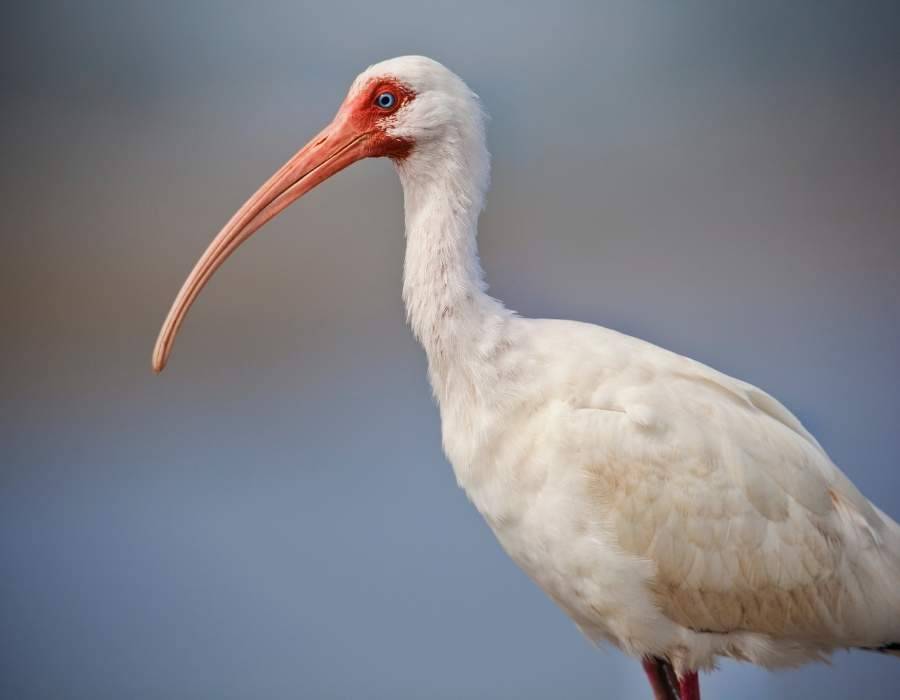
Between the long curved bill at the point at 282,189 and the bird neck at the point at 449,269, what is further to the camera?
the long curved bill at the point at 282,189

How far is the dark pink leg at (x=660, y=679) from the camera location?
3879 millimetres

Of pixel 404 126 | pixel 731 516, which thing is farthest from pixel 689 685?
pixel 404 126

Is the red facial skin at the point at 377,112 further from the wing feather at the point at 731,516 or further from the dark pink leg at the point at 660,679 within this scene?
the dark pink leg at the point at 660,679

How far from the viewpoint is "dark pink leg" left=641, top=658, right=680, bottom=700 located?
3.88 metres

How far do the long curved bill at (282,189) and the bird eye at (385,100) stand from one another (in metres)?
0.11

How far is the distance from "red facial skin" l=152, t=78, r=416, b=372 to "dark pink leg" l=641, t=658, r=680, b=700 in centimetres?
187

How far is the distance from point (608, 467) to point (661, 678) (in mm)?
902

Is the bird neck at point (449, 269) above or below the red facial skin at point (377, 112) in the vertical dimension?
below

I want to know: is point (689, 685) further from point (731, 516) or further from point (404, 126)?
point (404, 126)

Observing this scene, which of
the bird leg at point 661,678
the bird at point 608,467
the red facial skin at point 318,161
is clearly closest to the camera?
the bird at point 608,467

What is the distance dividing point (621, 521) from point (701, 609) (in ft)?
1.28

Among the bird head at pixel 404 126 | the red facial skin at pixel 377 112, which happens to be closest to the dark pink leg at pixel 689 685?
the bird head at pixel 404 126

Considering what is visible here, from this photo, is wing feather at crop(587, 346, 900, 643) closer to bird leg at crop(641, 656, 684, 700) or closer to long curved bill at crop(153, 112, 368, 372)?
bird leg at crop(641, 656, 684, 700)

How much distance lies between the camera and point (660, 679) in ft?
12.9
